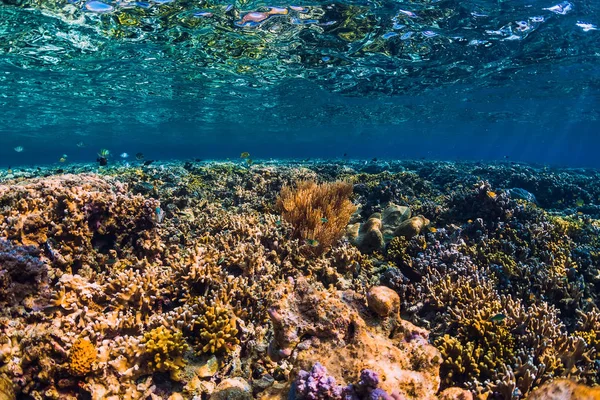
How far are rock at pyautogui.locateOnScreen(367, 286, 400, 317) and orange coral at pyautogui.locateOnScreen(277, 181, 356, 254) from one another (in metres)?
2.40

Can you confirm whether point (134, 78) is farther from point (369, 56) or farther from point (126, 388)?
point (126, 388)

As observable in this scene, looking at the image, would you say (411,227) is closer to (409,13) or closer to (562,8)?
(409,13)

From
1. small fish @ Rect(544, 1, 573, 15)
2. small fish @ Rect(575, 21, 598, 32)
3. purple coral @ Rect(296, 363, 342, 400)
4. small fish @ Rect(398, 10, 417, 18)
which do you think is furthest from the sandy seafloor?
small fish @ Rect(575, 21, 598, 32)

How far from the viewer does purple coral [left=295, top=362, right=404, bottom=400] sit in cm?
248

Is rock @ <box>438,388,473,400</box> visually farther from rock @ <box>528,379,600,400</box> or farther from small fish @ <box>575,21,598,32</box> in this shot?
small fish @ <box>575,21,598,32</box>

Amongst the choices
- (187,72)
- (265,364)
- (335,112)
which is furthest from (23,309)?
(335,112)

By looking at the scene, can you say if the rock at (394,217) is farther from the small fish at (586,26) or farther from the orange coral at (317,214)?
the small fish at (586,26)

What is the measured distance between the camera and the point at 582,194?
15.4 metres

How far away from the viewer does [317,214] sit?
23.4 ft

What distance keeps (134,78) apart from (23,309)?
2700 cm

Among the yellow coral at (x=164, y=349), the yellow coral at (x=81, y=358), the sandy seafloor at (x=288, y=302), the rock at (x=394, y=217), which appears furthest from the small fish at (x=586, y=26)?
the yellow coral at (x=81, y=358)

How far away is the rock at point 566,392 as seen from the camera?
77.2 inches

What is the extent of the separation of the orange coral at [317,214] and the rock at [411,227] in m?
1.35

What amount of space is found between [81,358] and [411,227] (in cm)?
688
